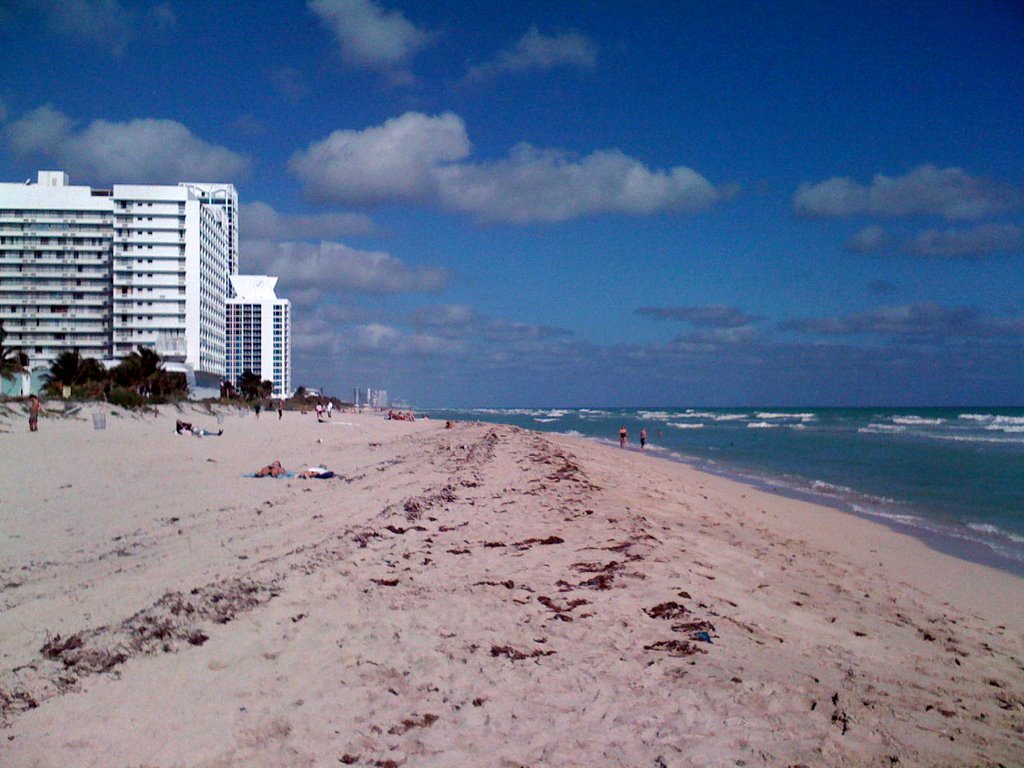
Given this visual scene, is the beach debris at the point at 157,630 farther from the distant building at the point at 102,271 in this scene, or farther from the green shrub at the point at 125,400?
the distant building at the point at 102,271

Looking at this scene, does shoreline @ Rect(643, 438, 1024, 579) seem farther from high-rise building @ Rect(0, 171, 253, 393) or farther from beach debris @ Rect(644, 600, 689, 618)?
high-rise building @ Rect(0, 171, 253, 393)

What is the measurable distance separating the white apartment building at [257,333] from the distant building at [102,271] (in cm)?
4259

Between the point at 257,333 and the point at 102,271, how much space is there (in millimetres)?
46824

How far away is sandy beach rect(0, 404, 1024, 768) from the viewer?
3711mm

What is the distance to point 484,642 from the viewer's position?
16.8 ft

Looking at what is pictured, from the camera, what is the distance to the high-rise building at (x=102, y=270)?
8188cm

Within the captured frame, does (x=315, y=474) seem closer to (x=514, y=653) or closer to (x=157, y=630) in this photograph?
(x=157, y=630)

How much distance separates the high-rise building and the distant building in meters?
0.11

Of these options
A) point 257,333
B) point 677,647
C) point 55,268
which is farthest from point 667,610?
point 257,333

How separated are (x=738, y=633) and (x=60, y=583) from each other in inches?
243

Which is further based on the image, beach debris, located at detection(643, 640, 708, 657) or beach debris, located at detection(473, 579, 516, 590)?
beach debris, located at detection(473, 579, 516, 590)

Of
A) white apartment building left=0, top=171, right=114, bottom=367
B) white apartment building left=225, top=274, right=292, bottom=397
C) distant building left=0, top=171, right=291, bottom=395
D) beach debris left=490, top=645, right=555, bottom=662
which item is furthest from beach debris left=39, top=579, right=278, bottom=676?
white apartment building left=225, top=274, right=292, bottom=397

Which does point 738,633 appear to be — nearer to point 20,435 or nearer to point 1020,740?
point 1020,740

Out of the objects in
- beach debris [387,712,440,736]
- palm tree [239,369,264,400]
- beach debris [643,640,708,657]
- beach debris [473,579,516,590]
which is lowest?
beach debris [387,712,440,736]
